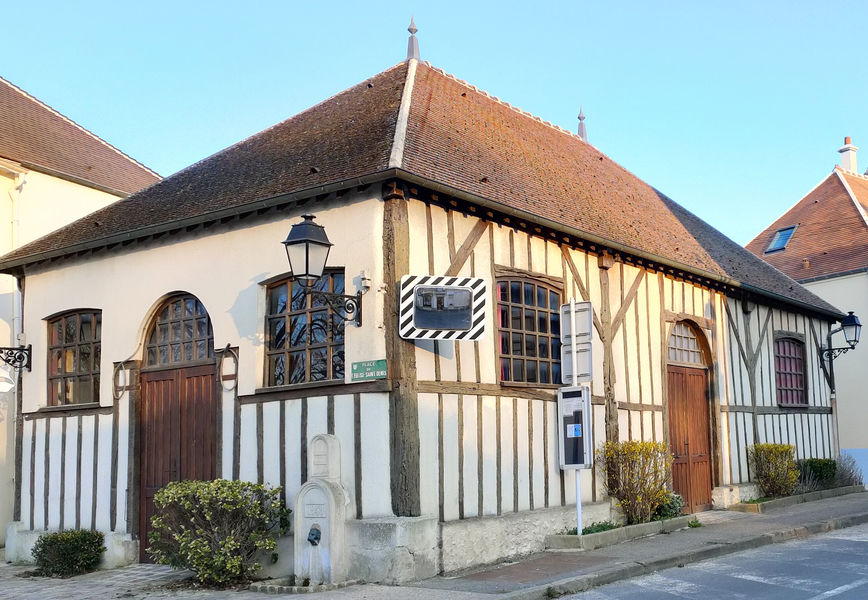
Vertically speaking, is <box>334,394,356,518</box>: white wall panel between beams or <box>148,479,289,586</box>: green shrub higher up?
<box>334,394,356,518</box>: white wall panel between beams

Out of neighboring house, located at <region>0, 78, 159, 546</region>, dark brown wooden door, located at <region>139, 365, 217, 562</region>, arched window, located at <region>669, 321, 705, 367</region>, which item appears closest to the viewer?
dark brown wooden door, located at <region>139, 365, 217, 562</region>

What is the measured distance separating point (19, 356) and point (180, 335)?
295cm

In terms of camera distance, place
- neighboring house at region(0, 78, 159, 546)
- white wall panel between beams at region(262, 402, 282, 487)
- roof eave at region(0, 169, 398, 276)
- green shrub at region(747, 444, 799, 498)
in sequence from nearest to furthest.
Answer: roof eave at region(0, 169, 398, 276), white wall panel between beams at region(262, 402, 282, 487), neighboring house at region(0, 78, 159, 546), green shrub at region(747, 444, 799, 498)

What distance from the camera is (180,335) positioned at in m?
10.8

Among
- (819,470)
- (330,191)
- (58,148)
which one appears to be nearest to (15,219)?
(58,148)

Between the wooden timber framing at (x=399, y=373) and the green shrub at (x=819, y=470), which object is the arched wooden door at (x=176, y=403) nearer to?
the wooden timber framing at (x=399, y=373)

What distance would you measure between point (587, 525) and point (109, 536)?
569cm

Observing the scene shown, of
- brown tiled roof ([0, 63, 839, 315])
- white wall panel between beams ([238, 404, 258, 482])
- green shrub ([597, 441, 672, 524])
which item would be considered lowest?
green shrub ([597, 441, 672, 524])

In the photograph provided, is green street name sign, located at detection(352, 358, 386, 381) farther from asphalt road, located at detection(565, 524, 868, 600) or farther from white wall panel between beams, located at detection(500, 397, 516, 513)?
asphalt road, located at detection(565, 524, 868, 600)

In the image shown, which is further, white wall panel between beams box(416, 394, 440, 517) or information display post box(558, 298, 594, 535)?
information display post box(558, 298, 594, 535)

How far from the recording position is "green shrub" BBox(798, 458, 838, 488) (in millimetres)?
15258

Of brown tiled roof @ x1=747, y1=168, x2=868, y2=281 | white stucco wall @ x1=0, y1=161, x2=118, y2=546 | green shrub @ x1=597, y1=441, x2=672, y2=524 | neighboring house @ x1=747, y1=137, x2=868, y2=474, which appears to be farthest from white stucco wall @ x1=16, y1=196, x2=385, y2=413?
brown tiled roof @ x1=747, y1=168, x2=868, y2=281

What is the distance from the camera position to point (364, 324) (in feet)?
28.9

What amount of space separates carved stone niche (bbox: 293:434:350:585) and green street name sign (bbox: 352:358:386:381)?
639 mm
